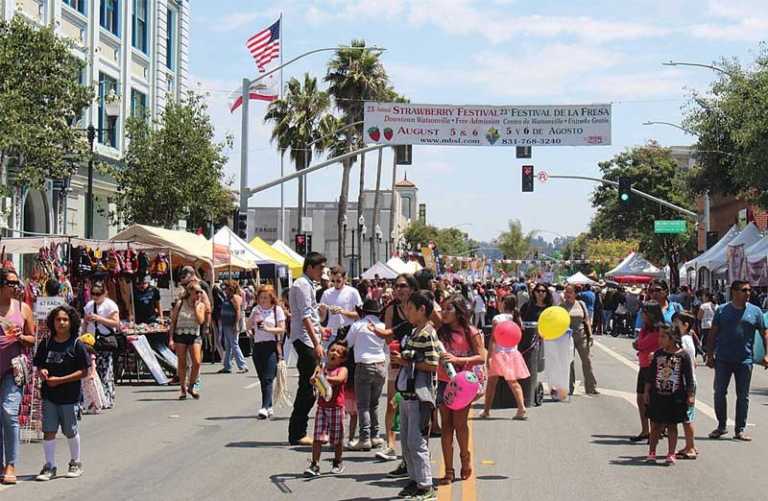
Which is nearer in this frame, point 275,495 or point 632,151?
point 275,495

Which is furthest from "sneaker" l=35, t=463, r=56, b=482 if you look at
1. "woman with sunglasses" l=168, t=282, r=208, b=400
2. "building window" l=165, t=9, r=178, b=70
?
"building window" l=165, t=9, r=178, b=70

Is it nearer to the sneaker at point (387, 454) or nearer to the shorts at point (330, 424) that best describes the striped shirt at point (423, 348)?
the shorts at point (330, 424)

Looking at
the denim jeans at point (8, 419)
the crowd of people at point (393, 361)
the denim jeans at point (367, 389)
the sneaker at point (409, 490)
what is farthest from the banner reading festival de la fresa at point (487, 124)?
the sneaker at point (409, 490)

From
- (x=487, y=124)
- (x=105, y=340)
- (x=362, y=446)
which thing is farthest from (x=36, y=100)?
(x=487, y=124)

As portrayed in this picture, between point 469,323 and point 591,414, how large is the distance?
592 centimetres

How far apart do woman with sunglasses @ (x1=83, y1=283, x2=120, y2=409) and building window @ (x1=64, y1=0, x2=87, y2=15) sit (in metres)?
20.2

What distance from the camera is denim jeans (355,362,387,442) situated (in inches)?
439

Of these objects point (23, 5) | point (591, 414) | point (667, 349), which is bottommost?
point (591, 414)

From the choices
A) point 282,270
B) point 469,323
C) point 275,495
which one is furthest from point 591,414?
point 282,270

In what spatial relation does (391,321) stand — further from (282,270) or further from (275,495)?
(282,270)

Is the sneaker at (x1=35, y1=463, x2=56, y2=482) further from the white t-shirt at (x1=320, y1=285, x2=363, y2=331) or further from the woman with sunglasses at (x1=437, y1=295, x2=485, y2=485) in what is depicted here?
the white t-shirt at (x1=320, y1=285, x2=363, y2=331)

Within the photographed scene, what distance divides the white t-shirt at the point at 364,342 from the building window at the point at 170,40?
1356 inches

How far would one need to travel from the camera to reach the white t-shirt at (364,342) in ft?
36.3

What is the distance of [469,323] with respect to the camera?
9328 millimetres
